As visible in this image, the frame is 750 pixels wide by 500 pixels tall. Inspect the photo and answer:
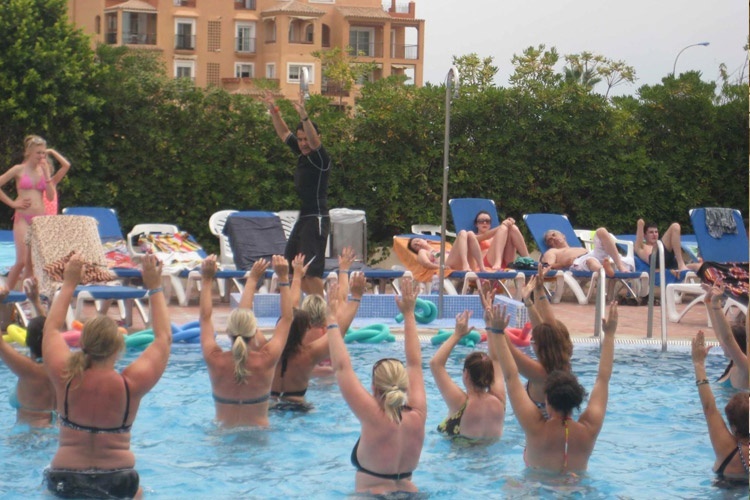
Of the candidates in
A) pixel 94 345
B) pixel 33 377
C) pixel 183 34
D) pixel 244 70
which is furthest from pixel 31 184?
pixel 244 70

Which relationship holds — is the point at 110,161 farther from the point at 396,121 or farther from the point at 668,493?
the point at 668,493

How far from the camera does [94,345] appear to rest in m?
4.93

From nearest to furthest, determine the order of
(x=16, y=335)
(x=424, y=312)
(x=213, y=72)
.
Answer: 1. (x=16, y=335)
2. (x=424, y=312)
3. (x=213, y=72)

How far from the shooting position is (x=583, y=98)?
16500mm

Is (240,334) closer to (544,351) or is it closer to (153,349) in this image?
(153,349)

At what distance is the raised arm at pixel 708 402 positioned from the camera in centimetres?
539

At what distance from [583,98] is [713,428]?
11.4 metres

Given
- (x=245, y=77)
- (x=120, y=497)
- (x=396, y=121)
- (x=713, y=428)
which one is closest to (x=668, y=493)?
(x=713, y=428)

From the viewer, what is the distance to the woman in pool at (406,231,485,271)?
44.2 ft

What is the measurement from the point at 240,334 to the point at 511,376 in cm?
173

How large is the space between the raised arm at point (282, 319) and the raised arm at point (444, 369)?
0.90m

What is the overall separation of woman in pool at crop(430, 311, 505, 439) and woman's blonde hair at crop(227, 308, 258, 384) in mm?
1090

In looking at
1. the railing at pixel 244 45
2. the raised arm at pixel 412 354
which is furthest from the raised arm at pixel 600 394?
the railing at pixel 244 45

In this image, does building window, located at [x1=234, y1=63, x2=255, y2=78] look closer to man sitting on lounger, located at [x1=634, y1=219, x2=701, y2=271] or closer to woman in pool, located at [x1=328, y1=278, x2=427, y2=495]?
man sitting on lounger, located at [x1=634, y1=219, x2=701, y2=271]
